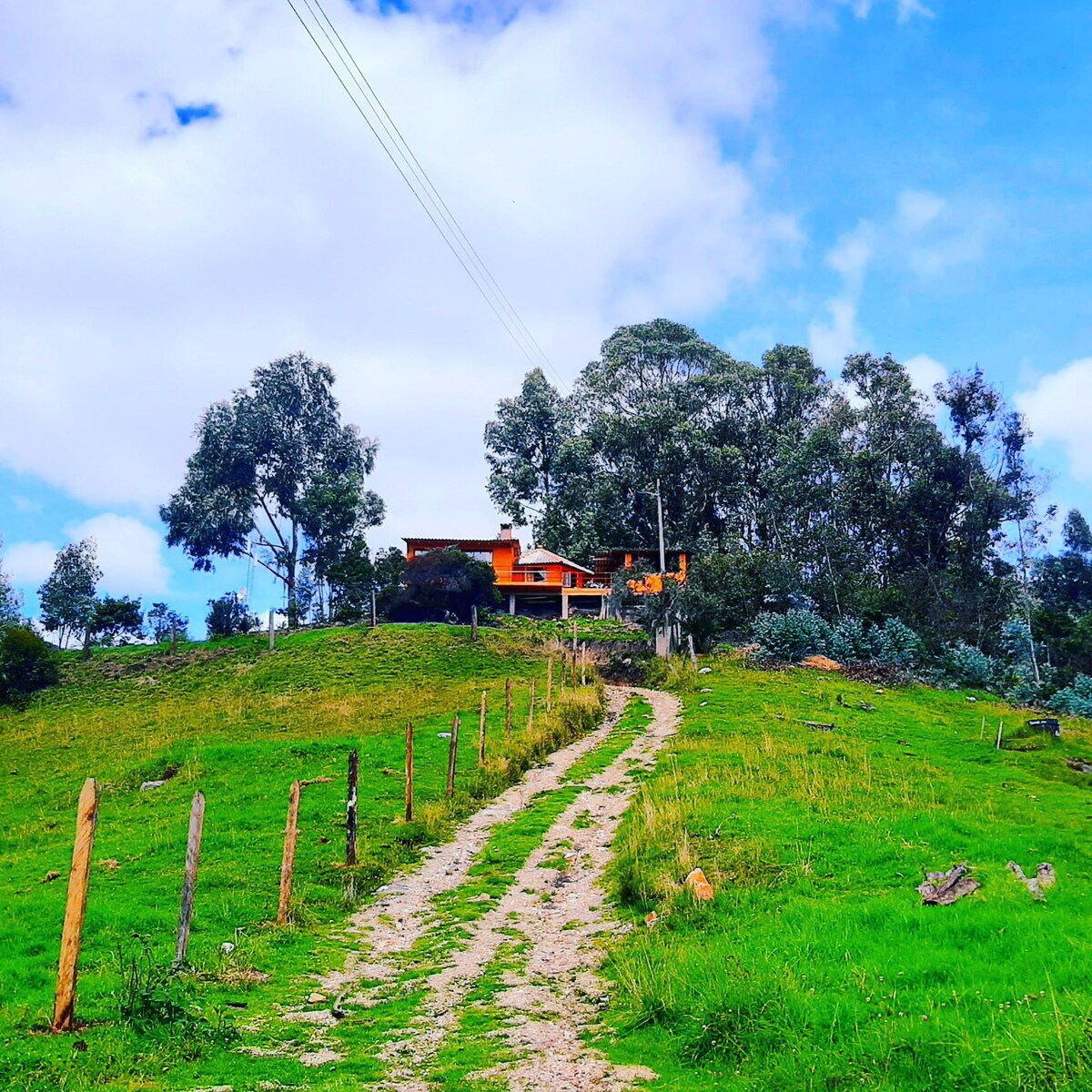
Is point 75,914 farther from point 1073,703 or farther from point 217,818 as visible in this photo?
point 1073,703

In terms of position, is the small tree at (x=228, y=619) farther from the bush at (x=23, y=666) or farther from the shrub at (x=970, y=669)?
the shrub at (x=970, y=669)

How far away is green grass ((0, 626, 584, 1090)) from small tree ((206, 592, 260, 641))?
13.6 metres

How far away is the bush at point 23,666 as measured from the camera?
48688 mm

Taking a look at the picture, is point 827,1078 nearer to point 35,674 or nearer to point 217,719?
point 217,719

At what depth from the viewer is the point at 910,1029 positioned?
22.5 ft

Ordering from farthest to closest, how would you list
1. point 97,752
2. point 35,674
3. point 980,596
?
point 980,596 < point 35,674 < point 97,752

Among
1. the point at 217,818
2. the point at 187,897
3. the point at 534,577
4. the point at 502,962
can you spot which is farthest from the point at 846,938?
the point at 534,577

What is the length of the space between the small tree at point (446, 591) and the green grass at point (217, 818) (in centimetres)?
1072

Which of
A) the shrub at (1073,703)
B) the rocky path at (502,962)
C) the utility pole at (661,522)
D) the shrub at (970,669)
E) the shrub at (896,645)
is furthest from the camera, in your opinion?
the utility pole at (661,522)

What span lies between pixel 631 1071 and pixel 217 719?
32.7 metres

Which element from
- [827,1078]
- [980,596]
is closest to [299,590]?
[980,596]

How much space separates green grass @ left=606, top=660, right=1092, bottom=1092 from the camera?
673 cm

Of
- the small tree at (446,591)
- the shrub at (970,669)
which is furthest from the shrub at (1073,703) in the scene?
the small tree at (446,591)

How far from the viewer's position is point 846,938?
9320 mm
